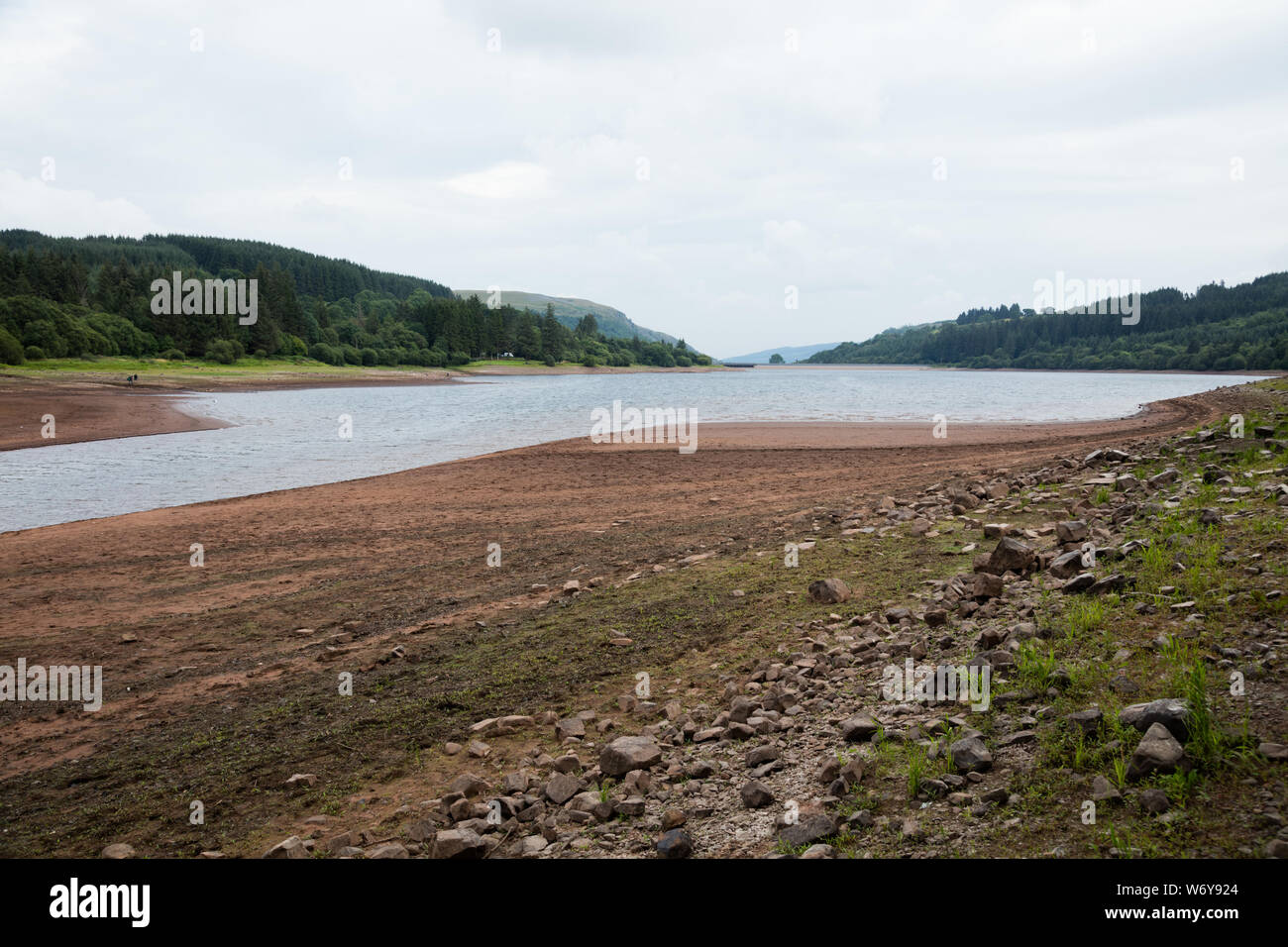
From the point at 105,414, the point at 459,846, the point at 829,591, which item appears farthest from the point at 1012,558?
the point at 105,414

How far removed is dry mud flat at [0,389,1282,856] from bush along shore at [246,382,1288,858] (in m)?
0.12

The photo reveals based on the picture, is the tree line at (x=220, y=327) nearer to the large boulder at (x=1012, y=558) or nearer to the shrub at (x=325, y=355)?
the shrub at (x=325, y=355)

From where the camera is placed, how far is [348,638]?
1008 centimetres

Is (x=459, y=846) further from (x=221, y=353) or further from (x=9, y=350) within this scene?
(x=221, y=353)

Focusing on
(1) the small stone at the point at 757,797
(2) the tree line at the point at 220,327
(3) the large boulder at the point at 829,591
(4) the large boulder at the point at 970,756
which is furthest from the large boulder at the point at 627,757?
(2) the tree line at the point at 220,327

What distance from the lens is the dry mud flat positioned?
615 centimetres

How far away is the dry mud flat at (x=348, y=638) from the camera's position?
6152 mm

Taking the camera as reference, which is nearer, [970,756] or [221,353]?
[970,756]

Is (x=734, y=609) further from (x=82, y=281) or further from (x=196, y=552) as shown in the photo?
(x=82, y=281)

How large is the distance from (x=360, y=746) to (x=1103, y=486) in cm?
1289

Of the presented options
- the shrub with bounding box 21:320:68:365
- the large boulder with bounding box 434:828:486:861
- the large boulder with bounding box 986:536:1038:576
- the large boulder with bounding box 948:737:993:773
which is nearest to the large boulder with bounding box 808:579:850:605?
the large boulder with bounding box 986:536:1038:576

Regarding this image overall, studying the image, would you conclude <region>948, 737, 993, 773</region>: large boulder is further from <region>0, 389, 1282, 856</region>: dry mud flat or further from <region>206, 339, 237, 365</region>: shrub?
<region>206, 339, 237, 365</region>: shrub

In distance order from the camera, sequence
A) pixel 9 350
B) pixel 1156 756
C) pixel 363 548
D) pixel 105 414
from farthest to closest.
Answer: pixel 9 350 → pixel 105 414 → pixel 363 548 → pixel 1156 756

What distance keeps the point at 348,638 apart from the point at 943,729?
7.98 m
